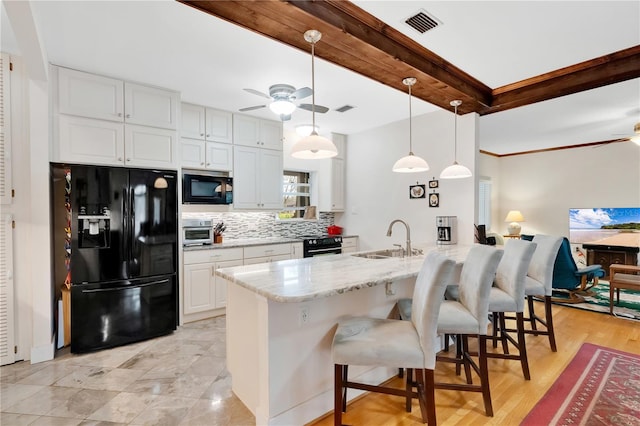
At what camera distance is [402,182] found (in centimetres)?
471

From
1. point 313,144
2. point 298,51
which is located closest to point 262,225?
point 298,51

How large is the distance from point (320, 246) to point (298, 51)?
2.90 metres

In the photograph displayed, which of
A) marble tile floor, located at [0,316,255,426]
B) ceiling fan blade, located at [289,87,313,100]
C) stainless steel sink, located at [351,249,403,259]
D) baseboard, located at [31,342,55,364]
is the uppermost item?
ceiling fan blade, located at [289,87,313,100]

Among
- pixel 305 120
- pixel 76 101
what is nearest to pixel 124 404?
pixel 76 101

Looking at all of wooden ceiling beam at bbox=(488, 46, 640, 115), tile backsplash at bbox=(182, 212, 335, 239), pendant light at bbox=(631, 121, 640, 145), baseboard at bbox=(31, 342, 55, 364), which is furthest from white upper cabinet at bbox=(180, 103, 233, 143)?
pendant light at bbox=(631, 121, 640, 145)

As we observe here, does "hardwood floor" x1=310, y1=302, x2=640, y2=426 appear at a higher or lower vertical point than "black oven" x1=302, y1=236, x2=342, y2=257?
lower

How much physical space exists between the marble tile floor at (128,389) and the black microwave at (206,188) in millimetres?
1718

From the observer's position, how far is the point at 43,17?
2.24m

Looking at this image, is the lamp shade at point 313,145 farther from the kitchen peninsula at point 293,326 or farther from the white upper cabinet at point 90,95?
the white upper cabinet at point 90,95

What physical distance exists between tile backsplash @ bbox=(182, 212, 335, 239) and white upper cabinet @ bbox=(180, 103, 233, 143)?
40.9 inches

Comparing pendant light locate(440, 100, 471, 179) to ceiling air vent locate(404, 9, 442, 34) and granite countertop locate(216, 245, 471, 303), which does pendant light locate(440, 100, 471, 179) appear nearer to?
granite countertop locate(216, 245, 471, 303)

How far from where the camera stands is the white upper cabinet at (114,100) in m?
2.97

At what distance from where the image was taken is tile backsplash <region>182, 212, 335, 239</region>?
178 inches

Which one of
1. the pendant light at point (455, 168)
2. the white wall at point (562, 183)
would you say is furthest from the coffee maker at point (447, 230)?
the white wall at point (562, 183)
